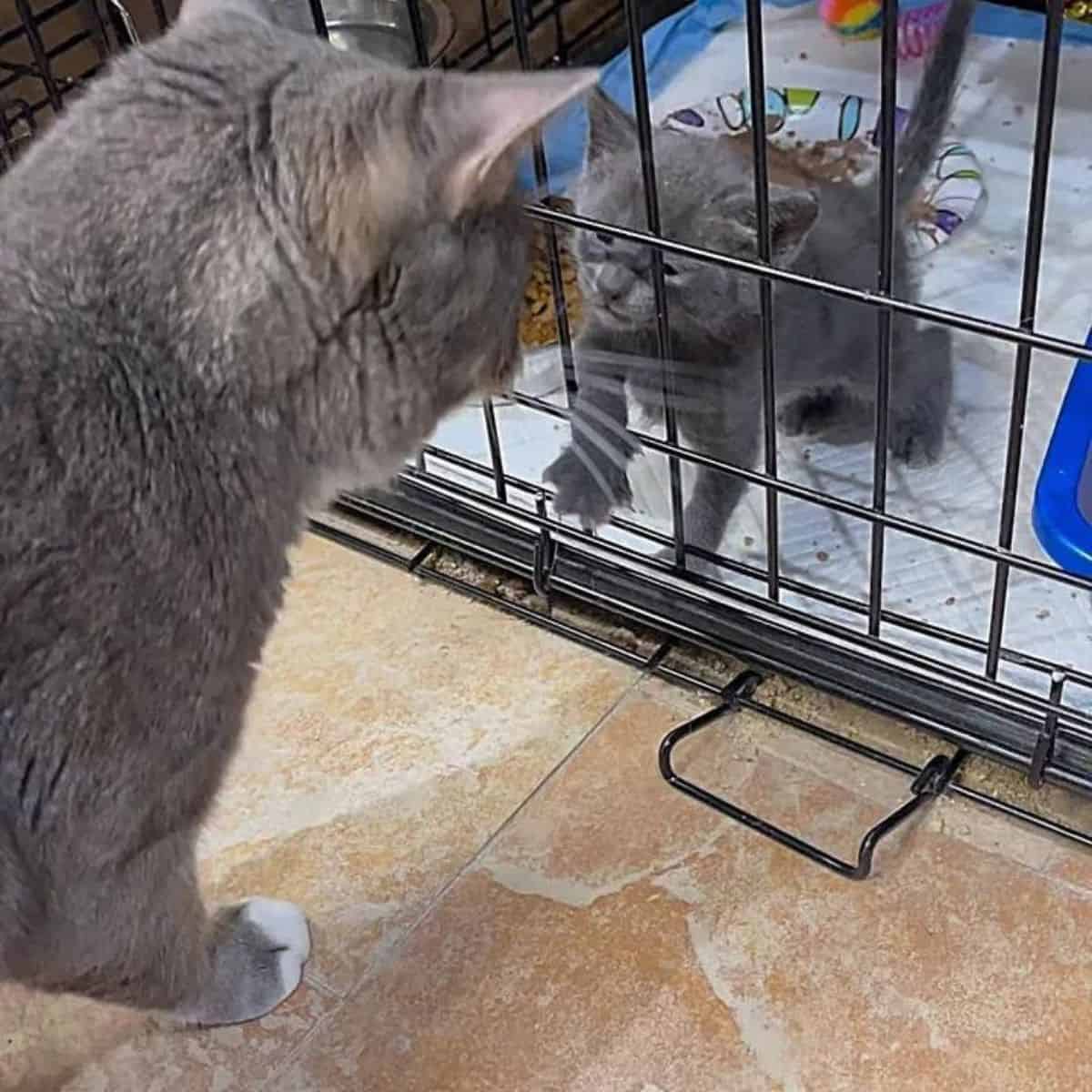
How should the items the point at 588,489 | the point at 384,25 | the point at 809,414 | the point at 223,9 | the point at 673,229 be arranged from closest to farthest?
the point at 223,9, the point at 673,229, the point at 588,489, the point at 809,414, the point at 384,25

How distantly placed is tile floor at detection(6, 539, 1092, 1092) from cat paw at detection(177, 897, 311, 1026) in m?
0.01

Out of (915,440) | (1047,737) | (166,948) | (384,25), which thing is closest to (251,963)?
(166,948)

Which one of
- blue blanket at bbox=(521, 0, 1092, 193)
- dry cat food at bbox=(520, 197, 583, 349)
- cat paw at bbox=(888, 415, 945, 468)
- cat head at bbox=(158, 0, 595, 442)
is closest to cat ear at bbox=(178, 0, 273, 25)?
cat head at bbox=(158, 0, 595, 442)

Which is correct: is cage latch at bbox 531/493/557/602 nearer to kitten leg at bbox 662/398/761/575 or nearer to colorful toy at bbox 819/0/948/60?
kitten leg at bbox 662/398/761/575

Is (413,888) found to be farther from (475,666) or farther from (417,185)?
(417,185)

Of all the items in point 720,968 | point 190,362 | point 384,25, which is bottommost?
point 720,968

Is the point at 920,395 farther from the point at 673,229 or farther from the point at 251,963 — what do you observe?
the point at 251,963

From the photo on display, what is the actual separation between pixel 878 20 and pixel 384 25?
0.53 m

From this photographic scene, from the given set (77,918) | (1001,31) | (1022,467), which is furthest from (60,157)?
(1001,31)

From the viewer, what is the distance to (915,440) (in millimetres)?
1339

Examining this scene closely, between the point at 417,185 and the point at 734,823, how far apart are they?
1.97 feet

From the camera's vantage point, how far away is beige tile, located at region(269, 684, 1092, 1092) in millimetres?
1004

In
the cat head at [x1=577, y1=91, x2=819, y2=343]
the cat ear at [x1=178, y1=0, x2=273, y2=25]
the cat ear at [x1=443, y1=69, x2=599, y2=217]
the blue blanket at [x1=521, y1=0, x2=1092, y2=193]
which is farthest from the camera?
the blue blanket at [x1=521, y1=0, x2=1092, y2=193]

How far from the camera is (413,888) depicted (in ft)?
3.68
